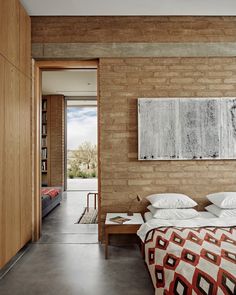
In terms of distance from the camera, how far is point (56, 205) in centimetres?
583

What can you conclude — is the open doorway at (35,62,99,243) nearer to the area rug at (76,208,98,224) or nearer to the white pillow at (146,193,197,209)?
the area rug at (76,208,98,224)

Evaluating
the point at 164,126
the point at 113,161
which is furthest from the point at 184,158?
the point at 113,161

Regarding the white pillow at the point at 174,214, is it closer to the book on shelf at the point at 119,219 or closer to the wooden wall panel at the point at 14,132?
the book on shelf at the point at 119,219

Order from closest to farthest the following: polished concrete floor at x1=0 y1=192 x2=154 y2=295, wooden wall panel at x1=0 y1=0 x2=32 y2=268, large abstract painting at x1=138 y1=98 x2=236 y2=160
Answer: polished concrete floor at x1=0 y1=192 x2=154 y2=295 → wooden wall panel at x1=0 y1=0 x2=32 y2=268 → large abstract painting at x1=138 y1=98 x2=236 y2=160

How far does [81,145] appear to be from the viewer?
8.02 m

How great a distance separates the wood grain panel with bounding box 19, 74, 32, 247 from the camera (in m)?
3.23

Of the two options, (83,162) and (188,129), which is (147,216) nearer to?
(188,129)

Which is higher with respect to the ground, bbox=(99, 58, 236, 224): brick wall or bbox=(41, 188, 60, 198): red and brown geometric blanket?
bbox=(99, 58, 236, 224): brick wall

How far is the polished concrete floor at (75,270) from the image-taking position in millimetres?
2393

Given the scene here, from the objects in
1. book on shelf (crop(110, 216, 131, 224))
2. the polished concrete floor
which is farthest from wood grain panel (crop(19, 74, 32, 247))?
book on shelf (crop(110, 216, 131, 224))

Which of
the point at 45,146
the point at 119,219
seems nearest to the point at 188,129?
the point at 119,219

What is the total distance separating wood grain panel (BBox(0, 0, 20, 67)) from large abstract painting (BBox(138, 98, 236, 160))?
5.40 feet

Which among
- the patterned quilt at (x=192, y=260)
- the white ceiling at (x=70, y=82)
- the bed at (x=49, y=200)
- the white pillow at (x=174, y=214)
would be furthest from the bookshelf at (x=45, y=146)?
the patterned quilt at (x=192, y=260)

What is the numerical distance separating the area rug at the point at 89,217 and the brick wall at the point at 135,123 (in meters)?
1.13
